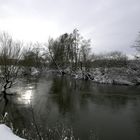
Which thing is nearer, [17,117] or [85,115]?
[17,117]

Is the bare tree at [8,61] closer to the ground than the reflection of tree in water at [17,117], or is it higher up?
higher up

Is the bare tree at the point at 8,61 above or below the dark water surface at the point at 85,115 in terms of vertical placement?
above

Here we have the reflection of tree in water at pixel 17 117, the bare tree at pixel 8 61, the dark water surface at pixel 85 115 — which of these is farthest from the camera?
the bare tree at pixel 8 61

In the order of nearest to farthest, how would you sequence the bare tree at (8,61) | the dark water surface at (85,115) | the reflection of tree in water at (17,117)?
the dark water surface at (85,115) < the reflection of tree in water at (17,117) < the bare tree at (8,61)

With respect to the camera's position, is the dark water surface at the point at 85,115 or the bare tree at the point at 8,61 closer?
the dark water surface at the point at 85,115

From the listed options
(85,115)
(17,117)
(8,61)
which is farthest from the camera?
(8,61)

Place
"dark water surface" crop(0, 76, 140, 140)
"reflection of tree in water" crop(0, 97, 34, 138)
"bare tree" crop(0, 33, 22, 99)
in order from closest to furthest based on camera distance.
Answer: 1. "dark water surface" crop(0, 76, 140, 140)
2. "reflection of tree in water" crop(0, 97, 34, 138)
3. "bare tree" crop(0, 33, 22, 99)

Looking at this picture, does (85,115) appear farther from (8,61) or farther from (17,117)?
(8,61)

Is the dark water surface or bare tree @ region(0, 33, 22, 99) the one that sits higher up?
bare tree @ region(0, 33, 22, 99)

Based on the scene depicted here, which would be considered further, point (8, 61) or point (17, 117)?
point (8, 61)

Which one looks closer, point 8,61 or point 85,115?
point 85,115

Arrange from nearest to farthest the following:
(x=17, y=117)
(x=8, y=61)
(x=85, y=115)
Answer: (x=17, y=117)
(x=85, y=115)
(x=8, y=61)

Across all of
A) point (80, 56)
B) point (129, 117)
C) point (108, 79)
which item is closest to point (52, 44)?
point (80, 56)

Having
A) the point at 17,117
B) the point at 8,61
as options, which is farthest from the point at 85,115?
the point at 8,61
